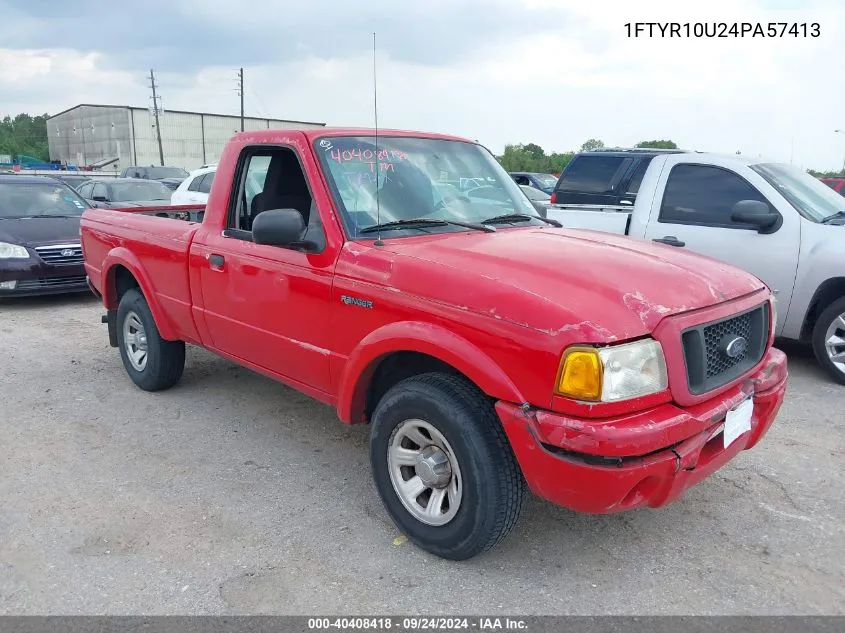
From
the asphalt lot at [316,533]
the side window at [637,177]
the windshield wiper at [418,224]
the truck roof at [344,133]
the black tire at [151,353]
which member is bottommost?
the asphalt lot at [316,533]

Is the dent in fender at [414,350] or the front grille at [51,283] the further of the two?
the front grille at [51,283]

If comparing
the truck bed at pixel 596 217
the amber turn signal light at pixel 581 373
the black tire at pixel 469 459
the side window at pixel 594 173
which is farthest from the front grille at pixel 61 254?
the amber turn signal light at pixel 581 373

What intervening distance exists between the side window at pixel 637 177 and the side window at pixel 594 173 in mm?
126

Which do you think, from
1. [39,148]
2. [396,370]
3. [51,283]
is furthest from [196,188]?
[39,148]

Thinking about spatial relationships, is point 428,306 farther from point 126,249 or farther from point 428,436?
point 126,249

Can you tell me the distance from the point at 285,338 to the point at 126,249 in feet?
6.95

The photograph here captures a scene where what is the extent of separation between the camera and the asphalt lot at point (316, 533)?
2865 mm

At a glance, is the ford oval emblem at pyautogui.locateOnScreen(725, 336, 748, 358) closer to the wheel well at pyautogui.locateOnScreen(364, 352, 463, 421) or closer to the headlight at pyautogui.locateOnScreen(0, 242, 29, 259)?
the wheel well at pyautogui.locateOnScreen(364, 352, 463, 421)

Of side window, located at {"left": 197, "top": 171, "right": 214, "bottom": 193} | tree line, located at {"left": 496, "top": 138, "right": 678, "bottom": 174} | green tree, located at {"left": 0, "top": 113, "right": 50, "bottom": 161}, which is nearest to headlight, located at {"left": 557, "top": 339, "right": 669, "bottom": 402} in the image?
side window, located at {"left": 197, "top": 171, "right": 214, "bottom": 193}

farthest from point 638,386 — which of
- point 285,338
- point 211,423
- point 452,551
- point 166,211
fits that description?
point 166,211

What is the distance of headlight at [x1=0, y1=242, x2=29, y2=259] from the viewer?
8469 mm

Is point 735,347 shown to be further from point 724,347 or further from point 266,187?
point 266,187

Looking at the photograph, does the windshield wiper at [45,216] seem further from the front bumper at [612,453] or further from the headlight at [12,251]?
the front bumper at [612,453]

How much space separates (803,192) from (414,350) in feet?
15.8
